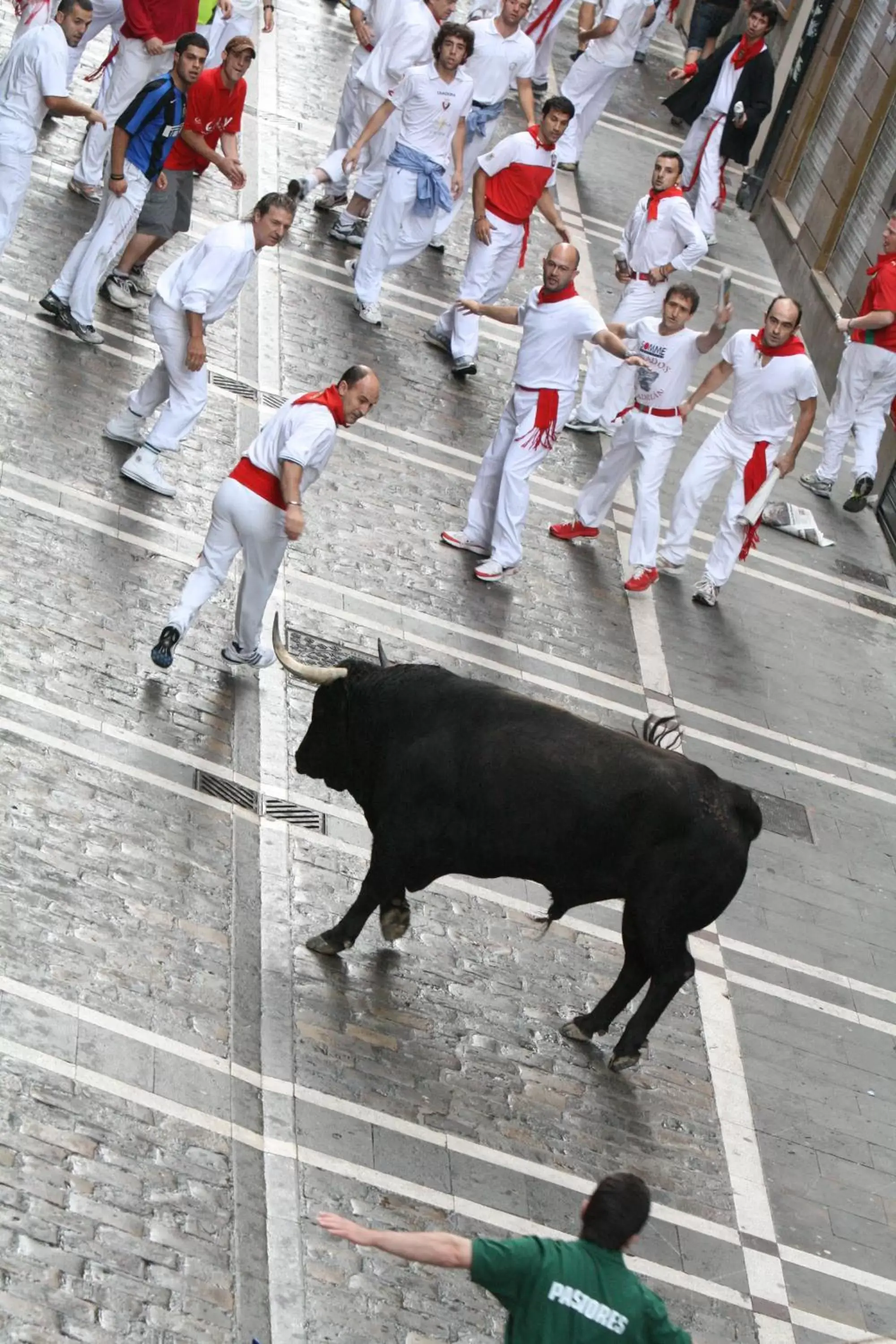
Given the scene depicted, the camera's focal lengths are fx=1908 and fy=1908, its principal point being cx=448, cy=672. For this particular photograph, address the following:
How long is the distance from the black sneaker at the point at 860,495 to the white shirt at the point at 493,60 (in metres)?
5.37

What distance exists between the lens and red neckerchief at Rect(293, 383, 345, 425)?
1097 centimetres

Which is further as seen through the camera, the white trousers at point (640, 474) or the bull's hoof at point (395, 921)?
the white trousers at point (640, 474)

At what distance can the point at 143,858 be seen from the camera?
1013cm

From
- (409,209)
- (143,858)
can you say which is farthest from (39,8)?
(143,858)

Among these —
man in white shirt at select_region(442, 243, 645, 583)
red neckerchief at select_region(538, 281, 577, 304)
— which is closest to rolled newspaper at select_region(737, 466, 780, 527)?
man in white shirt at select_region(442, 243, 645, 583)

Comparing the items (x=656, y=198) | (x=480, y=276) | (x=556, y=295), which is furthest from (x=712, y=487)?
(x=480, y=276)

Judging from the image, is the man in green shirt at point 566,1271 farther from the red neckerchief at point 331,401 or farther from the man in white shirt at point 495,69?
the man in white shirt at point 495,69

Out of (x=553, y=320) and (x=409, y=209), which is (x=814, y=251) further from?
(x=553, y=320)

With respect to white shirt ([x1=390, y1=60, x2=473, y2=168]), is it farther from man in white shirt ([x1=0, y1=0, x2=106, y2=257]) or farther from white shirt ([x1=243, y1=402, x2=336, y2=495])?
white shirt ([x1=243, y1=402, x2=336, y2=495])

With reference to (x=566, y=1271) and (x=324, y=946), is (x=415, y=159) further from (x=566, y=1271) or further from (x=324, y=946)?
(x=566, y=1271)

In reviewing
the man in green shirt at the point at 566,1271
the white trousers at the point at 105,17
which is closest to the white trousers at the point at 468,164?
the white trousers at the point at 105,17

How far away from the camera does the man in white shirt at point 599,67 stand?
23453 millimetres

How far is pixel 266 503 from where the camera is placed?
1120 centimetres

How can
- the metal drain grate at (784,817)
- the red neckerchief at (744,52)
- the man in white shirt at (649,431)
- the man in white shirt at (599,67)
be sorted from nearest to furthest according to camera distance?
1. the metal drain grate at (784,817)
2. the man in white shirt at (649,431)
3. the red neckerchief at (744,52)
4. the man in white shirt at (599,67)
